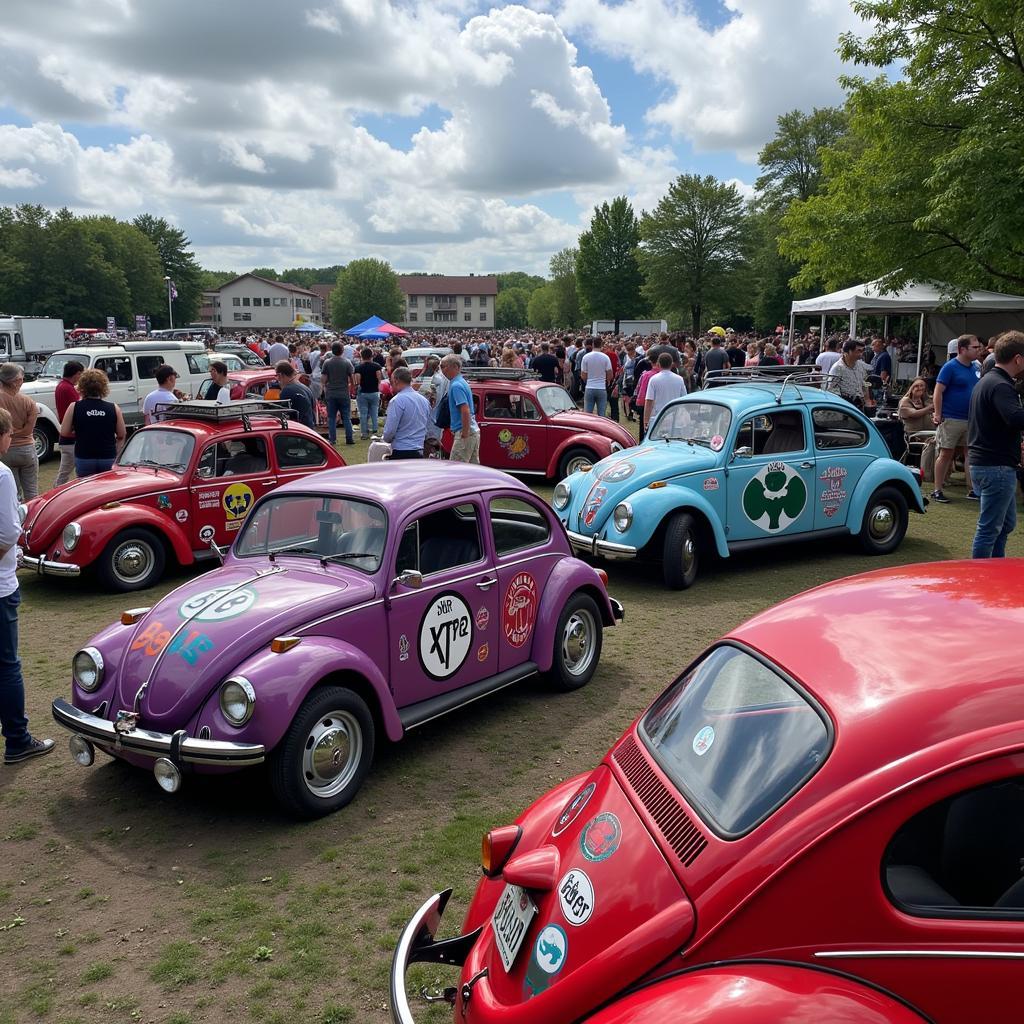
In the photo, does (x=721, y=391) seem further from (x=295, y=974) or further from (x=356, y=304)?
(x=356, y=304)

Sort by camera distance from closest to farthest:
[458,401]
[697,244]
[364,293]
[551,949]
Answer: [551,949] < [458,401] < [697,244] < [364,293]

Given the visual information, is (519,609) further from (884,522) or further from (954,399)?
(954,399)

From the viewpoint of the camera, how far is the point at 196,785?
5.26 metres

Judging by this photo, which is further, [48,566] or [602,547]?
[602,547]

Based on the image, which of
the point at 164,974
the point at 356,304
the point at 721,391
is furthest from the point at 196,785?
the point at 356,304

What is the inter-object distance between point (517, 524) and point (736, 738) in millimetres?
4003

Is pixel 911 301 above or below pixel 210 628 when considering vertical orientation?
above

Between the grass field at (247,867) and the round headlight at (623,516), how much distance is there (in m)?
2.18

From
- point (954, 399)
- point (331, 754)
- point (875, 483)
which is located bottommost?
point (331, 754)

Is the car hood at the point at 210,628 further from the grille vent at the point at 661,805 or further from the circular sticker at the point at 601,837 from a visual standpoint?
the circular sticker at the point at 601,837

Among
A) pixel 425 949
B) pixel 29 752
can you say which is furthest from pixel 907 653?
pixel 29 752

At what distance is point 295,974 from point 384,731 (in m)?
1.65

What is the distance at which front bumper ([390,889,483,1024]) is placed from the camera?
292cm

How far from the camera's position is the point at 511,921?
2.71 m
